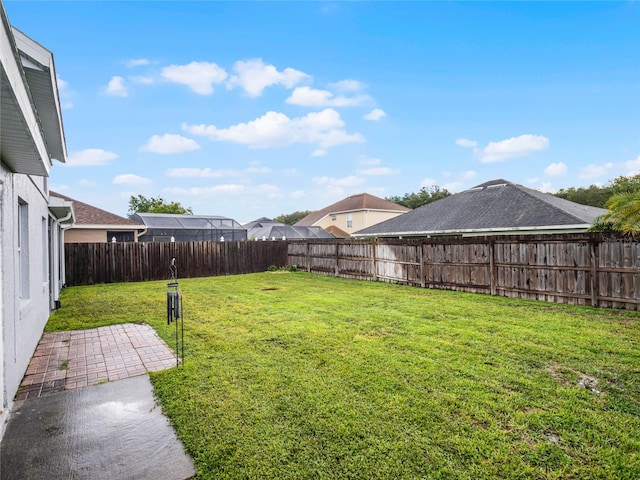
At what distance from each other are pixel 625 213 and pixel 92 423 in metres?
8.15

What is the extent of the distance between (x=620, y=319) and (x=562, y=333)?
5.70ft

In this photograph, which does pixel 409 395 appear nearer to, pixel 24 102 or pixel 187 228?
pixel 24 102

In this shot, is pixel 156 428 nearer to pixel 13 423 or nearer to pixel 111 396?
pixel 111 396

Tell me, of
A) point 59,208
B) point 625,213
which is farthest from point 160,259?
point 625,213

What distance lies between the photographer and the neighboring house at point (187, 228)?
20609 mm

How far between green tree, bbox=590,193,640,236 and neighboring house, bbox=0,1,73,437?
8038 millimetres

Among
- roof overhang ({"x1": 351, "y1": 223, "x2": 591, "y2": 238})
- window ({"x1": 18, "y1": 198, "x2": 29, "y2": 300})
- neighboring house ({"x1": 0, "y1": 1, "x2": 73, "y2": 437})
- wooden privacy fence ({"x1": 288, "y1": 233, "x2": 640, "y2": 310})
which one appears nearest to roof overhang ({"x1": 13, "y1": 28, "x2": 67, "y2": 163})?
neighboring house ({"x1": 0, "y1": 1, "x2": 73, "y2": 437})

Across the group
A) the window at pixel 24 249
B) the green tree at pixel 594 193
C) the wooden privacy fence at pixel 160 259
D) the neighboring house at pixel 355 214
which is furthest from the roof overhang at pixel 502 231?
the green tree at pixel 594 193

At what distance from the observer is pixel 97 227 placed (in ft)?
55.2

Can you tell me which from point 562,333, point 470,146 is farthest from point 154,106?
point 470,146

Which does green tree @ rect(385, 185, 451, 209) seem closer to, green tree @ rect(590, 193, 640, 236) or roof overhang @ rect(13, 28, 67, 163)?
green tree @ rect(590, 193, 640, 236)

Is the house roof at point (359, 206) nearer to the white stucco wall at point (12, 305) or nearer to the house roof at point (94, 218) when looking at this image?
the house roof at point (94, 218)

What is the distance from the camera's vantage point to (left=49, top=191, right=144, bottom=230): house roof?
54.3 feet

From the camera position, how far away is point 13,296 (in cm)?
327
